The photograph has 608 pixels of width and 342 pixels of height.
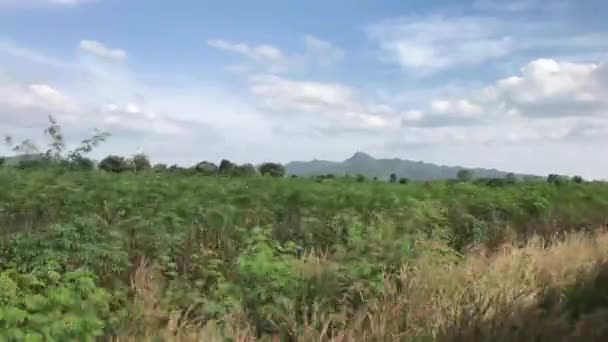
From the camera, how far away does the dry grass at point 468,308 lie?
23.3 feet

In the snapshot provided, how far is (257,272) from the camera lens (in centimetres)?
928

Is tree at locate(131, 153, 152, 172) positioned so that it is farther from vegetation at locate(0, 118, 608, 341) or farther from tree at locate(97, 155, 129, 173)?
vegetation at locate(0, 118, 608, 341)

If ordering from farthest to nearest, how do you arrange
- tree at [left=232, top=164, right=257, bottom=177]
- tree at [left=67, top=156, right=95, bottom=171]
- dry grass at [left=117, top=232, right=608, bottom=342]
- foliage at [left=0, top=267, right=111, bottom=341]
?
tree at [left=232, top=164, right=257, bottom=177] → tree at [left=67, top=156, right=95, bottom=171] → dry grass at [left=117, top=232, right=608, bottom=342] → foliage at [left=0, top=267, right=111, bottom=341]

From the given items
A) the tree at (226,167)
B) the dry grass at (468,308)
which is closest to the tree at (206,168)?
the tree at (226,167)

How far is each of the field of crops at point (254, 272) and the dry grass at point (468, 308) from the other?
0.08 feet

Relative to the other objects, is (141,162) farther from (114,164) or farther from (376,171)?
(376,171)

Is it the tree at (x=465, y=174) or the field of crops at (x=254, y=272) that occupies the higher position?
the tree at (x=465, y=174)

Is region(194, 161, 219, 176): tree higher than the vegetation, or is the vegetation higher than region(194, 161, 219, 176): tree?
region(194, 161, 219, 176): tree

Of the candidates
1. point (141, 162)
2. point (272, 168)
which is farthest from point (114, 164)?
point (272, 168)

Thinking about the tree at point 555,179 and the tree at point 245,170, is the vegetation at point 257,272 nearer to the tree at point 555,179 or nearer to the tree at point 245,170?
the tree at point 245,170

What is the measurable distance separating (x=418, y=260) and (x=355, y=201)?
18.0ft

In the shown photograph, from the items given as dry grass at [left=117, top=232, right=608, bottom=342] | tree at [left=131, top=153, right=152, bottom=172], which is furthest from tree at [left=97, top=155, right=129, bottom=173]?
dry grass at [left=117, top=232, right=608, bottom=342]

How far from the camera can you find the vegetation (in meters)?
7.23

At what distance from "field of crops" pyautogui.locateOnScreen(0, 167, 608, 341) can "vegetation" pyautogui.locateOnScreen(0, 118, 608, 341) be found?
0.08 feet
